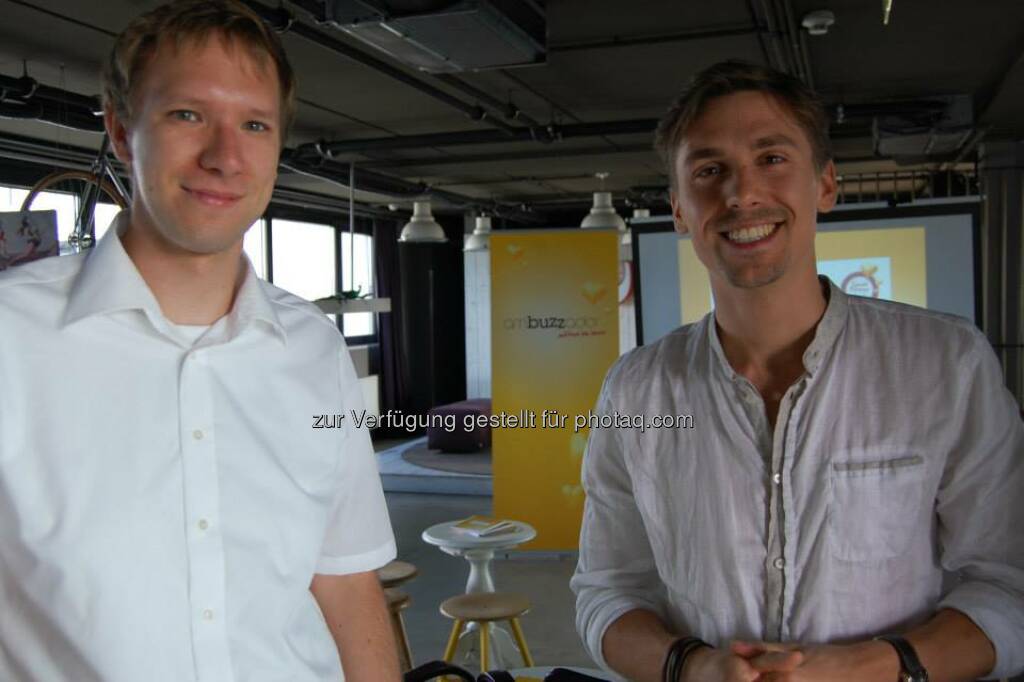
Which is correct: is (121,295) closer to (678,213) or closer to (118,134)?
(118,134)

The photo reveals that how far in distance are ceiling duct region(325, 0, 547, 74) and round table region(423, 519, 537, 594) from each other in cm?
259

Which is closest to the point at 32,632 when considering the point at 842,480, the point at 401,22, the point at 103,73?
the point at 103,73

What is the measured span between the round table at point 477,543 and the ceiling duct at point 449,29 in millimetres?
2585

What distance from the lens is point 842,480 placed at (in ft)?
4.57

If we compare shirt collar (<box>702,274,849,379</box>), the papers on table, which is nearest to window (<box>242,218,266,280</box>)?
the papers on table

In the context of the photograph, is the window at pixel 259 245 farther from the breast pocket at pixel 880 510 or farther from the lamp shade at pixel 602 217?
the breast pocket at pixel 880 510

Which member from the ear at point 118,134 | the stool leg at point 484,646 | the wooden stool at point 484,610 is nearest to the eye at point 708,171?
the ear at point 118,134

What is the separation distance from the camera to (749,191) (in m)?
1.45

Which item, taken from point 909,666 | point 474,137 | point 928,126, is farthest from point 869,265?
point 909,666

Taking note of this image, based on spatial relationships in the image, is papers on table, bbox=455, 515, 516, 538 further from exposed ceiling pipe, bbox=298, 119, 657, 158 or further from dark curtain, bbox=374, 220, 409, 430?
dark curtain, bbox=374, 220, 409, 430

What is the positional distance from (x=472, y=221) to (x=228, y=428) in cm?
1453

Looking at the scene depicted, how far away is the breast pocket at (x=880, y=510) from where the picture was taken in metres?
1.37

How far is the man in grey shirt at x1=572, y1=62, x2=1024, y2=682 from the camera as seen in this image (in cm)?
133

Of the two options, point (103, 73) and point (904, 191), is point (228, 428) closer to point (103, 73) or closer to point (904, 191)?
point (103, 73)
